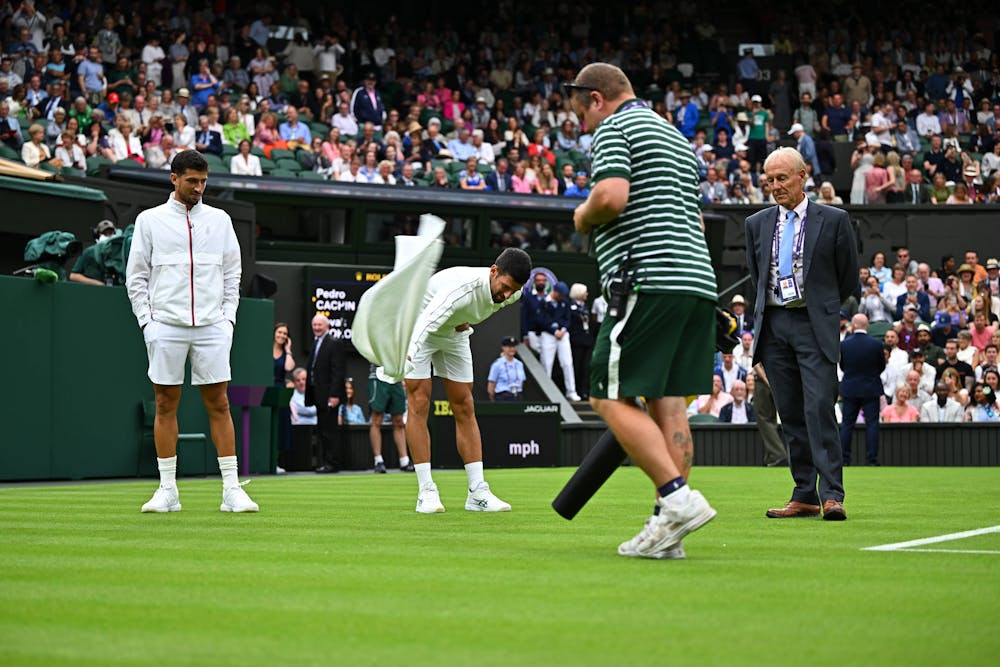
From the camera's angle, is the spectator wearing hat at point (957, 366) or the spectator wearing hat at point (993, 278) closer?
the spectator wearing hat at point (957, 366)

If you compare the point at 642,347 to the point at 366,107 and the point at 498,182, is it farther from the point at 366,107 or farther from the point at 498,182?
the point at 366,107

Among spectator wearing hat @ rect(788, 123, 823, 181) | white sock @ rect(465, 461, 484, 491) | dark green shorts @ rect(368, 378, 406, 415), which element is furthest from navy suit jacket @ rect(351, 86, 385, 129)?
white sock @ rect(465, 461, 484, 491)

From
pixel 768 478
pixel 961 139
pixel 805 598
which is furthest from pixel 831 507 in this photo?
pixel 961 139

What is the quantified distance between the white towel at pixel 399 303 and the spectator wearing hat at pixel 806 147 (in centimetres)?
2093

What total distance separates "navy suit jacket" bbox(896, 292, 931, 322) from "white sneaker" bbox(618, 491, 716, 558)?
20754mm

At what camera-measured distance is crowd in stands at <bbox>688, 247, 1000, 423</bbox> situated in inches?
896

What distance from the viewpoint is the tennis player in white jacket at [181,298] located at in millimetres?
8891

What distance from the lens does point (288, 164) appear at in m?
25.5

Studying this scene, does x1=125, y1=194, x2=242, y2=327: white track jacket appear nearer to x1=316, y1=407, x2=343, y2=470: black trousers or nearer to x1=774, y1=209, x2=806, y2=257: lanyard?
x1=774, y1=209, x2=806, y2=257: lanyard

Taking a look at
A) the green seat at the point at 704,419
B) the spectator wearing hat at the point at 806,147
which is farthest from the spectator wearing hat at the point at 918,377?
the spectator wearing hat at the point at 806,147

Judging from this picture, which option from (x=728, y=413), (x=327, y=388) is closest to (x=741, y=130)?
(x=728, y=413)

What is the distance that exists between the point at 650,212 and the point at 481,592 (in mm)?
2010

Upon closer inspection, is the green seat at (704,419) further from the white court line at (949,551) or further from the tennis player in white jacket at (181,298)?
the white court line at (949,551)

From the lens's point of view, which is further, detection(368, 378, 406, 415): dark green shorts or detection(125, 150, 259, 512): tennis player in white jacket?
detection(368, 378, 406, 415): dark green shorts
